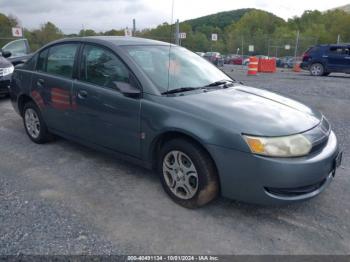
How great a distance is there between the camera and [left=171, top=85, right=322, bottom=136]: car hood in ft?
9.48

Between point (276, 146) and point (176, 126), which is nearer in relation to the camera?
point (276, 146)

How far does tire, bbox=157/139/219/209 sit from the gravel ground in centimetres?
12

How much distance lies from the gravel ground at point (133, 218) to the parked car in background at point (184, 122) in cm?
27

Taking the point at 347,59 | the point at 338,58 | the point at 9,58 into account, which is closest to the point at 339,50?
the point at 338,58

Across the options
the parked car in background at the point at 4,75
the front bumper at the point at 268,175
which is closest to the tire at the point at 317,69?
the parked car in background at the point at 4,75

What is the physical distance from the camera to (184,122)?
3092mm

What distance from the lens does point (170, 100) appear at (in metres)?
3.30

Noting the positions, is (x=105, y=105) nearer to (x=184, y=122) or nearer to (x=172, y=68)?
(x=172, y=68)

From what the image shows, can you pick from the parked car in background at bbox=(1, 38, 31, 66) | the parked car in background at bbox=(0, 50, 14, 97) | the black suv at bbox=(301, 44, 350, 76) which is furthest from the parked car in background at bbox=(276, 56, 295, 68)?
the parked car in background at bbox=(0, 50, 14, 97)

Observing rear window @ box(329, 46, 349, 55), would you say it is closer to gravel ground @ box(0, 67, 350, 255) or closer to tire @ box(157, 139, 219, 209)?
gravel ground @ box(0, 67, 350, 255)

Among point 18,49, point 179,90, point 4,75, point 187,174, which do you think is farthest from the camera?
point 18,49

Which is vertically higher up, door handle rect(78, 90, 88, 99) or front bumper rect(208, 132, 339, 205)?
door handle rect(78, 90, 88, 99)

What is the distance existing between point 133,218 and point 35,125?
2656 mm

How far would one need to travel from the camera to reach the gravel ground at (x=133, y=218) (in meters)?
2.69
